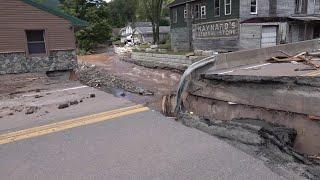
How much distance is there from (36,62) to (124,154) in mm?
13621

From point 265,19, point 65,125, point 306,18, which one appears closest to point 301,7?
point 306,18

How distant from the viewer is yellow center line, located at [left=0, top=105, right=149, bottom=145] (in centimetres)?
648

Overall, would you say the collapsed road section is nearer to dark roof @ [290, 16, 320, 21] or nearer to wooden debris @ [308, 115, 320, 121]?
wooden debris @ [308, 115, 320, 121]

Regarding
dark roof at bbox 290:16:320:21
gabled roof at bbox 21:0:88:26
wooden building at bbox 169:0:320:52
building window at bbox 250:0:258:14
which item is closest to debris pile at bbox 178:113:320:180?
gabled roof at bbox 21:0:88:26

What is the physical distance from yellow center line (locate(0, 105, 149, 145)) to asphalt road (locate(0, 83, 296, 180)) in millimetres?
25

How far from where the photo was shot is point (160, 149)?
5383 mm

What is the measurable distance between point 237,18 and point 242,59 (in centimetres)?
1352

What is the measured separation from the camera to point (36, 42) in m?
17.2

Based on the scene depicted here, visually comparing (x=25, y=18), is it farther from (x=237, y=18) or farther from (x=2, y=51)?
(x=237, y=18)

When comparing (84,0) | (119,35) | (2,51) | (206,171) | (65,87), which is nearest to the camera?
Answer: (206,171)

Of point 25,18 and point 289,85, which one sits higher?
point 25,18

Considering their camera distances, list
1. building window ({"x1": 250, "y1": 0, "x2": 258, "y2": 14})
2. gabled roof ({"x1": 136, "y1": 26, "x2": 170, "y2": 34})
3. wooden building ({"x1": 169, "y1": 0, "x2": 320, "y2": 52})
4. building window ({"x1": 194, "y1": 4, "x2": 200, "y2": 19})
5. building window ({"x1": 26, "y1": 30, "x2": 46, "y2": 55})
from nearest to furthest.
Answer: building window ({"x1": 26, "y1": 30, "x2": 46, "y2": 55}) < wooden building ({"x1": 169, "y1": 0, "x2": 320, "y2": 52}) < building window ({"x1": 250, "y1": 0, "x2": 258, "y2": 14}) < building window ({"x1": 194, "y1": 4, "x2": 200, "y2": 19}) < gabled roof ({"x1": 136, "y1": 26, "x2": 170, "y2": 34})

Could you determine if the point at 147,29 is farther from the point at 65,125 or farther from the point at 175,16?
the point at 65,125

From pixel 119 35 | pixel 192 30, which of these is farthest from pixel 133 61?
pixel 119 35
